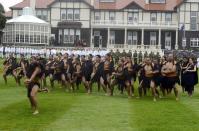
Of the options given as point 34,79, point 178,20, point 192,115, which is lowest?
point 192,115

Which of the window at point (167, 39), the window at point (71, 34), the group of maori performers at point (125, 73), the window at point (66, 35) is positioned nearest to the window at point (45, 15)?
the window at point (66, 35)

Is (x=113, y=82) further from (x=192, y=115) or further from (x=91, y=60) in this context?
(x=192, y=115)

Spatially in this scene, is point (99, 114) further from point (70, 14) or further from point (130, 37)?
point (130, 37)

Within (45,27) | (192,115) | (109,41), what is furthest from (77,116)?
(109,41)

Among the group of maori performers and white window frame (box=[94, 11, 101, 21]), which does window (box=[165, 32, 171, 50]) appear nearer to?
white window frame (box=[94, 11, 101, 21])

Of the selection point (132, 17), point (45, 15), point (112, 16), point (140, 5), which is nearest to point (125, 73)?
point (132, 17)

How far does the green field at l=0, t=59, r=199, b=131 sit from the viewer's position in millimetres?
14023

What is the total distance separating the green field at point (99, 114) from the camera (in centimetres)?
1402

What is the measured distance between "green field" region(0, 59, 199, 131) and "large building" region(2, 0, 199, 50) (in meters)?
57.7

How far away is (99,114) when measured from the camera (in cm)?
1641

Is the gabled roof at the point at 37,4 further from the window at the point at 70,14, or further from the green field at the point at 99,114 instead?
the green field at the point at 99,114

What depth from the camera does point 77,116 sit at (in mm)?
15953

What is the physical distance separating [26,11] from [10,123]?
61.2 meters

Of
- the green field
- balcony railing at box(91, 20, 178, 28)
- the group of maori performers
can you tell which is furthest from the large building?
the green field
